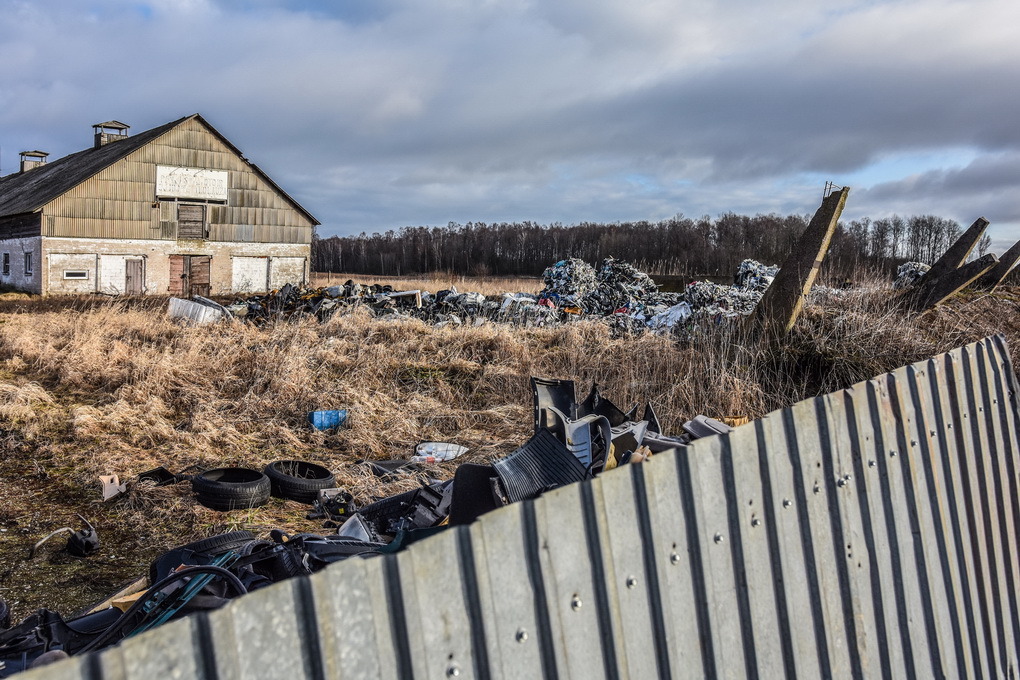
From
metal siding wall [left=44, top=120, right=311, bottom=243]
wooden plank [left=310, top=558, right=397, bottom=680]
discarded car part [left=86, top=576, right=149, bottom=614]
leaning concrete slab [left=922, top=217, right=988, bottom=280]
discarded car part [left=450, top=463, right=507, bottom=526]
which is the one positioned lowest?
discarded car part [left=86, top=576, right=149, bottom=614]

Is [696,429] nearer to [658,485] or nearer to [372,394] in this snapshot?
[658,485]

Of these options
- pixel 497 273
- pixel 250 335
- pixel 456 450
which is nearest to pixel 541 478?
pixel 456 450

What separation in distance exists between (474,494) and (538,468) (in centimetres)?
42

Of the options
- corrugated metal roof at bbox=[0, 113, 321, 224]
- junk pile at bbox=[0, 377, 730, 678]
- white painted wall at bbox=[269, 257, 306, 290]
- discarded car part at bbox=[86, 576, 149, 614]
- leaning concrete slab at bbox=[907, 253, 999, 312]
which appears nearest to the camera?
junk pile at bbox=[0, 377, 730, 678]

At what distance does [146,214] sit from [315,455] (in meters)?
23.7

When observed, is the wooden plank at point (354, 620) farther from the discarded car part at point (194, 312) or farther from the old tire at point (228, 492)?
the discarded car part at point (194, 312)

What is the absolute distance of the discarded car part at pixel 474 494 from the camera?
3.23m

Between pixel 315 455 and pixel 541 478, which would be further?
pixel 315 455

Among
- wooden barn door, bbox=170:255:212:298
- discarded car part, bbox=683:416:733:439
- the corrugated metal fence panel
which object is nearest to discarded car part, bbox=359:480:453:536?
discarded car part, bbox=683:416:733:439

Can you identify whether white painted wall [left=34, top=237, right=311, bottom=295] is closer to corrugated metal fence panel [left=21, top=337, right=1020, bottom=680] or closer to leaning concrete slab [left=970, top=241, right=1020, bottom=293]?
leaning concrete slab [left=970, top=241, right=1020, bottom=293]

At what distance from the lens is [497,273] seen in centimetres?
6838

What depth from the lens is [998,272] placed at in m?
9.46

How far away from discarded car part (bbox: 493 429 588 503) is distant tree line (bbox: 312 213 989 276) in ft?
180

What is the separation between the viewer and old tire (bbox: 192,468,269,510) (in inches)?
203
